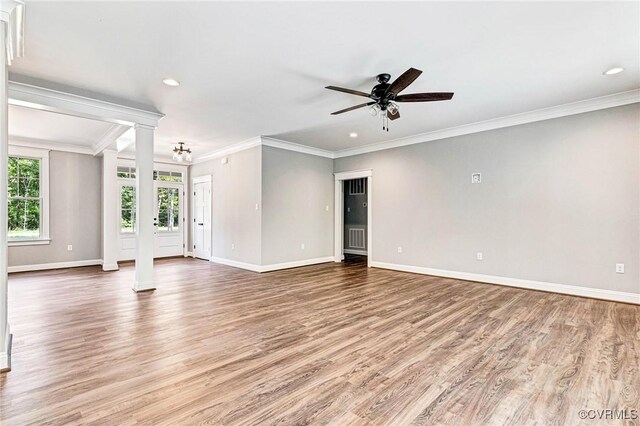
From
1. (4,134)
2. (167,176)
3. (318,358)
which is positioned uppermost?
(167,176)

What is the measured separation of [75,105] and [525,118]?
249 inches

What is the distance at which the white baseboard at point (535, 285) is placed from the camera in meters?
4.03

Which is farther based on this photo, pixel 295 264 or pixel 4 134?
pixel 295 264

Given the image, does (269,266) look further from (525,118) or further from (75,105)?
(525,118)

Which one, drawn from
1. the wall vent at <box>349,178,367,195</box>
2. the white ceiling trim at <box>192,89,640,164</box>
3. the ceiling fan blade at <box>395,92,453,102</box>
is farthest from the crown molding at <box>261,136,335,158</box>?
the ceiling fan blade at <box>395,92,453,102</box>

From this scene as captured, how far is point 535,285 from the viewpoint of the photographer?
4684 millimetres

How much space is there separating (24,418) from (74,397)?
0.78ft

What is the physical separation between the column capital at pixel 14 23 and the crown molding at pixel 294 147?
3702 mm

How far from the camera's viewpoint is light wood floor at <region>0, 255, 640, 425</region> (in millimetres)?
1823

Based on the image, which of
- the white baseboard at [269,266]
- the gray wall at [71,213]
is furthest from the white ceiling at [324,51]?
the gray wall at [71,213]

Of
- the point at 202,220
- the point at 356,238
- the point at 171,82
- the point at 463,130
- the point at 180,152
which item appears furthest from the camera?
the point at 356,238

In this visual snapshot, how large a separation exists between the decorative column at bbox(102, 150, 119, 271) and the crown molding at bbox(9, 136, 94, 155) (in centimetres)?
56

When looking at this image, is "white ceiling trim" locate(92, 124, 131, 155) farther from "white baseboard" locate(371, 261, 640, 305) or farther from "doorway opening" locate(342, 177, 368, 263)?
"white baseboard" locate(371, 261, 640, 305)

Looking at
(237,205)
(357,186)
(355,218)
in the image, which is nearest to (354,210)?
(355,218)
